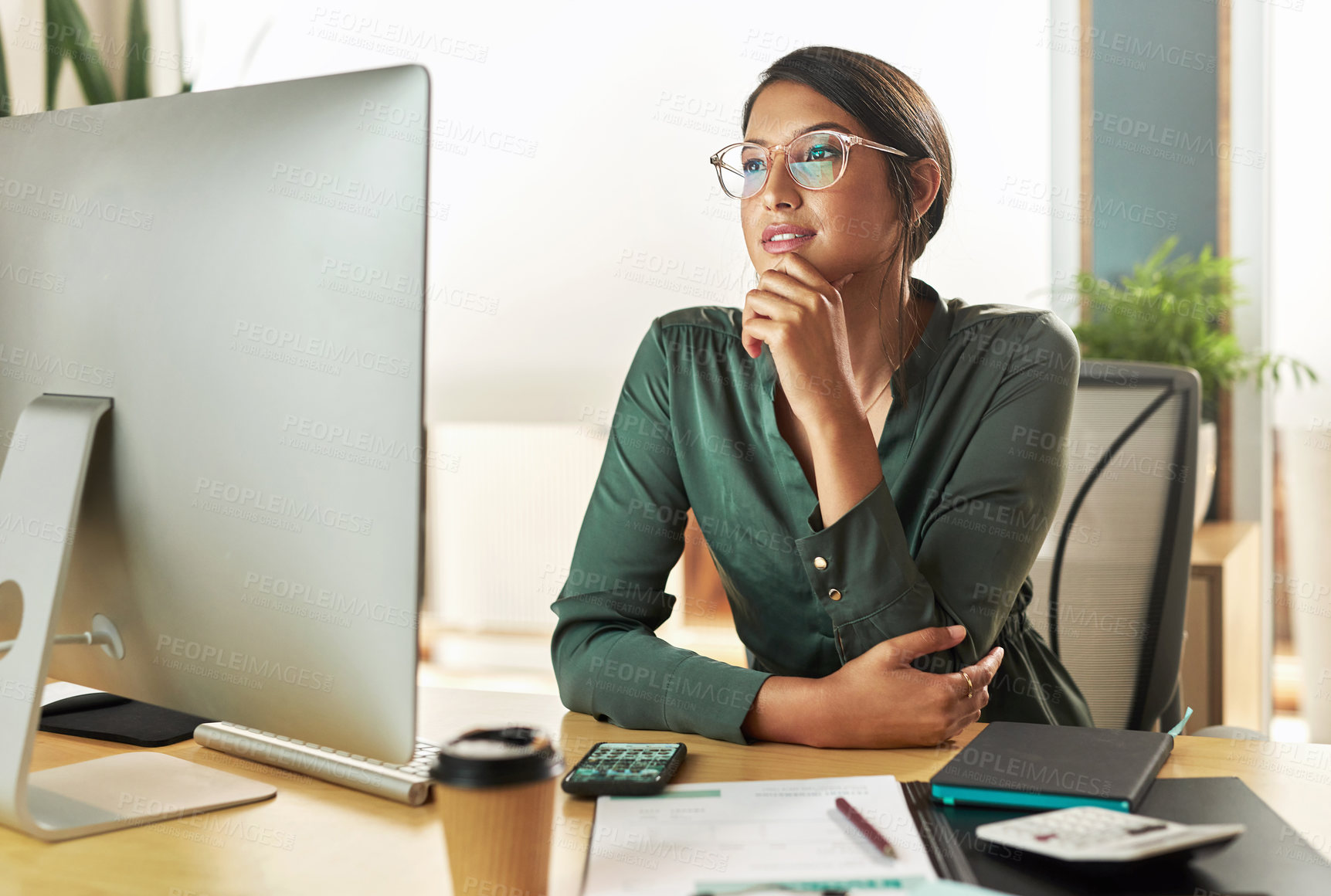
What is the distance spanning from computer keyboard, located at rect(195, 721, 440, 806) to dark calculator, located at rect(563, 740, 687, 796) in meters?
0.12

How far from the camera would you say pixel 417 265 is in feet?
1.96

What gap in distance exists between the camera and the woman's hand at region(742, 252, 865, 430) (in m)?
1.09

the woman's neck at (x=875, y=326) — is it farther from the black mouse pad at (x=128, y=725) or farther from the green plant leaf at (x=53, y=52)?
the green plant leaf at (x=53, y=52)

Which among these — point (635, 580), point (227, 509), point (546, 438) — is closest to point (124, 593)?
point (227, 509)

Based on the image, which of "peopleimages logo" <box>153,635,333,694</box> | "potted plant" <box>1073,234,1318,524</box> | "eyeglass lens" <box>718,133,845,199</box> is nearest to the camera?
"peopleimages logo" <box>153,635,333,694</box>

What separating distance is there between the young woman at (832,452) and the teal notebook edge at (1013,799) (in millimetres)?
208

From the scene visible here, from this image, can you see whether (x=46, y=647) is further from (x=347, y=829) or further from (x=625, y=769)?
(x=625, y=769)

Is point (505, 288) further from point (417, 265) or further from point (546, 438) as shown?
point (417, 265)

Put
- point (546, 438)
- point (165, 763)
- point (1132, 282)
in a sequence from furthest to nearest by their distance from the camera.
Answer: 1. point (546, 438)
2. point (1132, 282)
3. point (165, 763)

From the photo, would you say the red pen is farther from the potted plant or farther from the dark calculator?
the potted plant

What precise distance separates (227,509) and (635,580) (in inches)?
21.8

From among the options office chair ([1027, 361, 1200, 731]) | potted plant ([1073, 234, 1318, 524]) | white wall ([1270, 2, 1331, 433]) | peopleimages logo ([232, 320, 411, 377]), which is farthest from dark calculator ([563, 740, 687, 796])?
white wall ([1270, 2, 1331, 433])

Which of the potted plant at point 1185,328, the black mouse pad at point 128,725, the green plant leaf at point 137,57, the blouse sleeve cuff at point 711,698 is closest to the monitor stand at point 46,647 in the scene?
the black mouse pad at point 128,725

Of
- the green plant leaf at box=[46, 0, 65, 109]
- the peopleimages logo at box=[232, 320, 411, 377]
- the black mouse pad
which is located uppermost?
the green plant leaf at box=[46, 0, 65, 109]
